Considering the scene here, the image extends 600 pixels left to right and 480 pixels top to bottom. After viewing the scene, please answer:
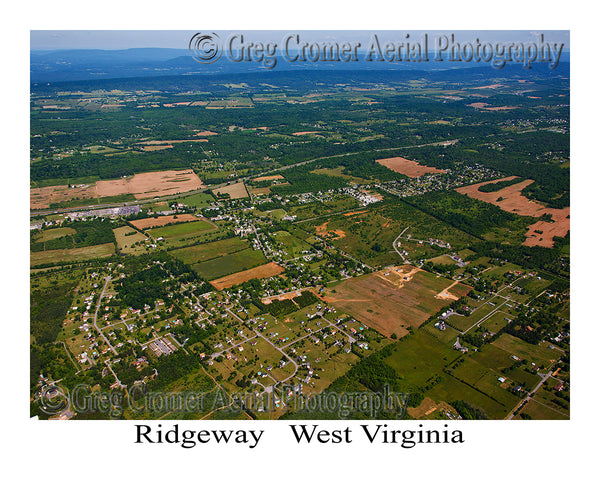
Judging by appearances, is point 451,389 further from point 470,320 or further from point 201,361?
point 201,361

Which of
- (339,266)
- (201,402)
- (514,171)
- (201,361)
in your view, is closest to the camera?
(201,402)

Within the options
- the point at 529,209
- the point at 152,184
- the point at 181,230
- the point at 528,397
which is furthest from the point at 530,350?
the point at 152,184

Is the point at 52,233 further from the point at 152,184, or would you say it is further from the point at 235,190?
the point at 235,190

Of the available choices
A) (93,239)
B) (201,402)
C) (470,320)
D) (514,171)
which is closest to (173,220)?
(93,239)

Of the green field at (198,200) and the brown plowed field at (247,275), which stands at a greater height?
the green field at (198,200)

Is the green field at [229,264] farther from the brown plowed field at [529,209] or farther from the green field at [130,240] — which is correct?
the brown plowed field at [529,209]

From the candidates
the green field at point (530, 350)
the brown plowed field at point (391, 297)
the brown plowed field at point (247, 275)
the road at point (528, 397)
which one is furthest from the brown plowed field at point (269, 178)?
the road at point (528, 397)
